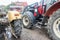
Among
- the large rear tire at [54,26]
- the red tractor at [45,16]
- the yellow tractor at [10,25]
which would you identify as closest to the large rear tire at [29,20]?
the red tractor at [45,16]

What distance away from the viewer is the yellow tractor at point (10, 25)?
10.4 feet

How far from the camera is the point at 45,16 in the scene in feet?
15.6

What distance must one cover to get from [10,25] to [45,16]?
1580 millimetres

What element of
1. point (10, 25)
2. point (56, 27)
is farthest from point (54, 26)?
point (10, 25)

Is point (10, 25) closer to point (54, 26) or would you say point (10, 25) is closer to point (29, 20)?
point (54, 26)

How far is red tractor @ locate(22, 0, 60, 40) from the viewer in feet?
13.1

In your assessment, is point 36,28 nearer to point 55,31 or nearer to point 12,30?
point 55,31

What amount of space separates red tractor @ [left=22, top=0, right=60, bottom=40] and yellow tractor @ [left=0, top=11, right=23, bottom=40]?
35.2 inches

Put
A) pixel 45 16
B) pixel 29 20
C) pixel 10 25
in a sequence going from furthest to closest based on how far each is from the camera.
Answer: pixel 29 20 → pixel 45 16 → pixel 10 25

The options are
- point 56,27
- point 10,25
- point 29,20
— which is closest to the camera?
point 10,25

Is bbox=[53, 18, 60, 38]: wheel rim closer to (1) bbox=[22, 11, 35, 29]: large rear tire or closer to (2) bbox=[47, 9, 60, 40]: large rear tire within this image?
(2) bbox=[47, 9, 60, 40]: large rear tire

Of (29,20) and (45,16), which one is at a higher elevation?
(45,16)

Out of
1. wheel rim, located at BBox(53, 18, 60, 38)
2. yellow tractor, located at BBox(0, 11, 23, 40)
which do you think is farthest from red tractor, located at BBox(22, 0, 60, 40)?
yellow tractor, located at BBox(0, 11, 23, 40)

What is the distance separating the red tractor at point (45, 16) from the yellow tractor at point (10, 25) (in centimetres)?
89
